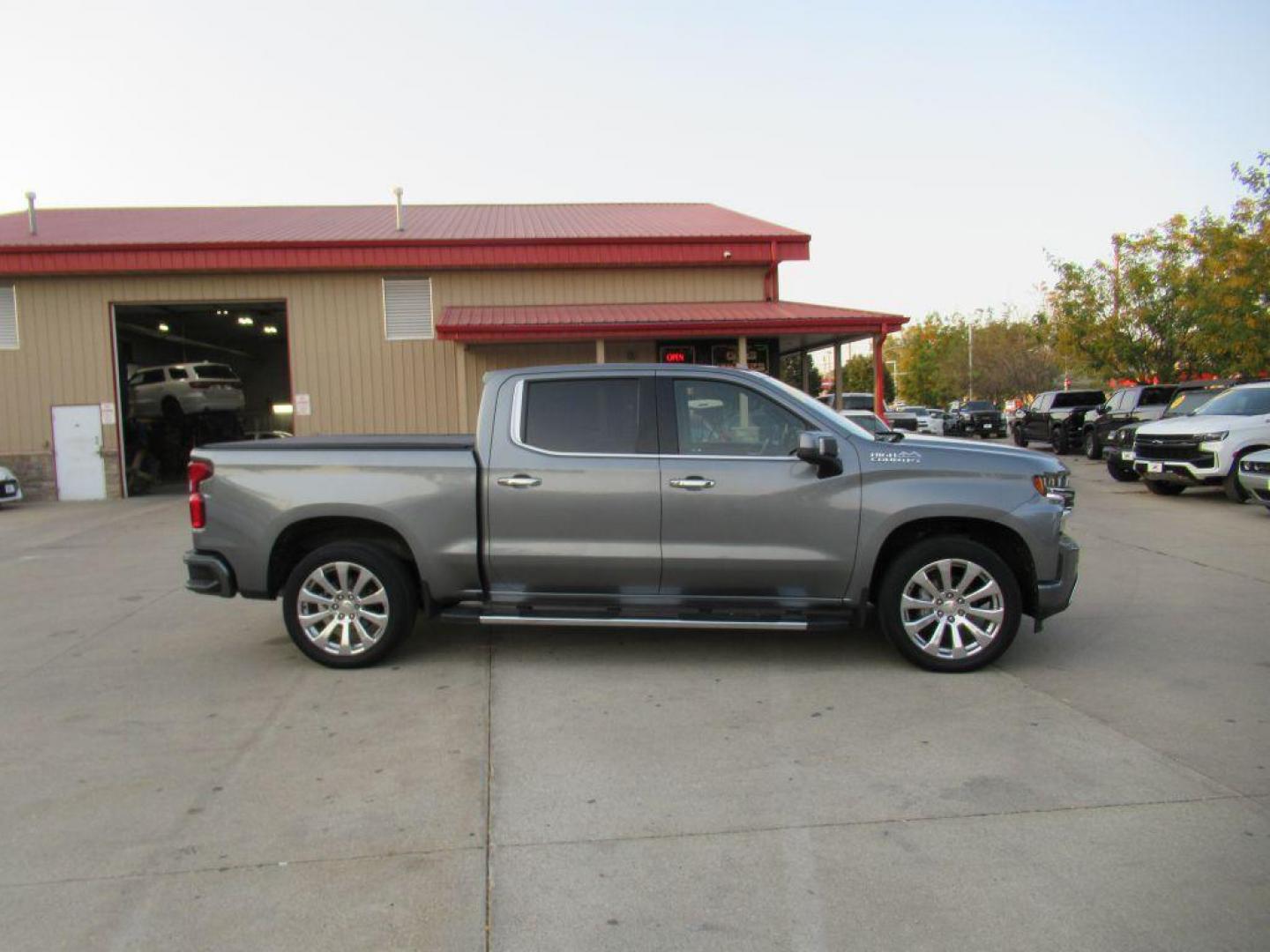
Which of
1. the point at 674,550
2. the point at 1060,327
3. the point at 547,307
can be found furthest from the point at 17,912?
the point at 1060,327

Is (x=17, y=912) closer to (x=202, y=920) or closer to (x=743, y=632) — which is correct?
(x=202, y=920)

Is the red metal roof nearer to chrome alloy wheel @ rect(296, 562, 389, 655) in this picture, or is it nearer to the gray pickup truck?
the gray pickup truck

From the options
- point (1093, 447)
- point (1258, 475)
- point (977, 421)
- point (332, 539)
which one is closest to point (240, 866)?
point (332, 539)

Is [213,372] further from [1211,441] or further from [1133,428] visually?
[1211,441]

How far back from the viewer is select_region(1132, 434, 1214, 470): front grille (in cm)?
1481

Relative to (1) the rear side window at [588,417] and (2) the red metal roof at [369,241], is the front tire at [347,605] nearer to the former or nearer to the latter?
(1) the rear side window at [588,417]

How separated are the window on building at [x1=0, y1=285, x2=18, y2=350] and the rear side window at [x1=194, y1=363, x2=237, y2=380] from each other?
221 inches

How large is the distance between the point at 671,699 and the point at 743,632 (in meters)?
1.66

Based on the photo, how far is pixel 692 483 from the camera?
19.2 ft

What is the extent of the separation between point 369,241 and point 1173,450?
1481 centimetres

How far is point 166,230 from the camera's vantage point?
829 inches

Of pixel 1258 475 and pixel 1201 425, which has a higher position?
pixel 1201 425

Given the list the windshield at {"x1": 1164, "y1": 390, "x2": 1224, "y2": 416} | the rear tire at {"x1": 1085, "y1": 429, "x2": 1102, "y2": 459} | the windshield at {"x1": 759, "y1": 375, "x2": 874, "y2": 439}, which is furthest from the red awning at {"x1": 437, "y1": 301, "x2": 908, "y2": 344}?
the windshield at {"x1": 759, "y1": 375, "x2": 874, "y2": 439}

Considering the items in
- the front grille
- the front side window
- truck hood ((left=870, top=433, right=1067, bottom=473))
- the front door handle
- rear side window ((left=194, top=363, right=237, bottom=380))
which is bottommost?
the front grille
